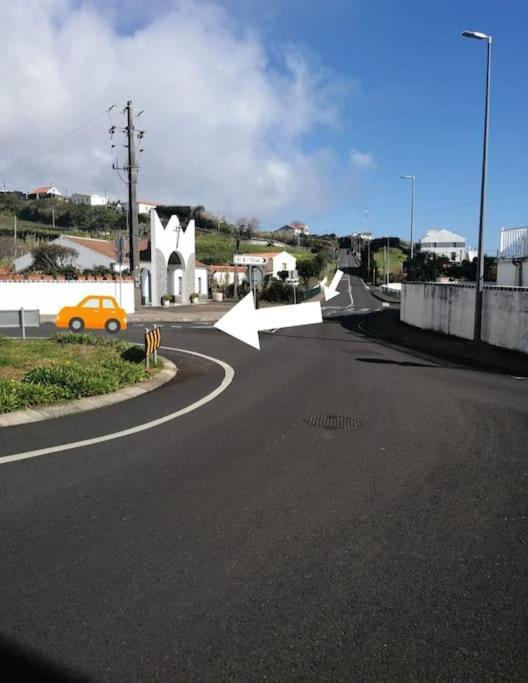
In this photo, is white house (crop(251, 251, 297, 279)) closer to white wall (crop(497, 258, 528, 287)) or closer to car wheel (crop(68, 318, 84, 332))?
car wheel (crop(68, 318, 84, 332))

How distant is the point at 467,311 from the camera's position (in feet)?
67.2

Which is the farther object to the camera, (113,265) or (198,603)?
(113,265)

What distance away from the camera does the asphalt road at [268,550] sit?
2.89 m

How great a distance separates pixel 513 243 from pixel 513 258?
75 centimetres

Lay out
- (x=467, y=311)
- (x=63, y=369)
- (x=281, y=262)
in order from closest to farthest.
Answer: (x=63, y=369) → (x=467, y=311) → (x=281, y=262)

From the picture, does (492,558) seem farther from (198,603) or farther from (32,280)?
(32,280)

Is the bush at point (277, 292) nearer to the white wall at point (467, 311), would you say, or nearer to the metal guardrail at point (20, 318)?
the white wall at point (467, 311)

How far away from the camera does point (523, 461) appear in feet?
20.1

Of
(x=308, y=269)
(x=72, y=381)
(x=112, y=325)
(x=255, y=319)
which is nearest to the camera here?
(x=72, y=381)

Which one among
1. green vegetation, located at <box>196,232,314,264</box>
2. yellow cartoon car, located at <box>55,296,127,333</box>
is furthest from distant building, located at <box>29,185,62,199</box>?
yellow cartoon car, located at <box>55,296,127,333</box>

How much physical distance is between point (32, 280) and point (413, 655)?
1333 inches

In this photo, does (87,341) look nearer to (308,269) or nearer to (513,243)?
(513,243)

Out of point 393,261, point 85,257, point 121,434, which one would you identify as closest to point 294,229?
point 393,261

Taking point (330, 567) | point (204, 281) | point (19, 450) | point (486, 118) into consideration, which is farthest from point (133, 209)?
point (330, 567)
